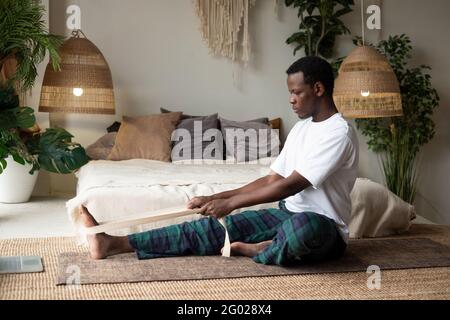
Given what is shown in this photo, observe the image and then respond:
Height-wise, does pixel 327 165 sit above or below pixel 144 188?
above

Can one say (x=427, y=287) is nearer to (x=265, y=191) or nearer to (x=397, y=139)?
(x=265, y=191)

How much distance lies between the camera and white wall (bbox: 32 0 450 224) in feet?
18.0

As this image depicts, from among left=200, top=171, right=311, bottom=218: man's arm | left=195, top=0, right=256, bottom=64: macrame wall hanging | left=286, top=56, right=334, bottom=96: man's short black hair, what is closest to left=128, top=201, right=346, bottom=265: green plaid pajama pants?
left=200, top=171, right=311, bottom=218: man's arm

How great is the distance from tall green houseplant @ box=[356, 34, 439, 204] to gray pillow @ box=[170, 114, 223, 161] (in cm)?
140

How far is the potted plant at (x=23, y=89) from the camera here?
2715 millimetres

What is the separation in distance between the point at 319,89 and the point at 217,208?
0.67m

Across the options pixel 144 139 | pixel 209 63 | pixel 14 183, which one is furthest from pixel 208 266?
pixel 209 63

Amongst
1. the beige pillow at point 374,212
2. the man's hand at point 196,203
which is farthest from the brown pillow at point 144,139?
the man's hand at point 196,203

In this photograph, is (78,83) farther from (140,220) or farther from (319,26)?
(319,26)

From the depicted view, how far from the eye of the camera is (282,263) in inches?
112

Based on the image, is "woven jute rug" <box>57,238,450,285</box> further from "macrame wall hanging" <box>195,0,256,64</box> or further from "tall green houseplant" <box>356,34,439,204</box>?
"macrame wall hanging" <box>195,0,256,64</box>

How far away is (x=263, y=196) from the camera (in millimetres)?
A: 2730

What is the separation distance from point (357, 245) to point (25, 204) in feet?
8.81
